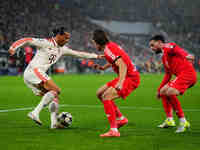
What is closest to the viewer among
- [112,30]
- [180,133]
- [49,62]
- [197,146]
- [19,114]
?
[197,146]

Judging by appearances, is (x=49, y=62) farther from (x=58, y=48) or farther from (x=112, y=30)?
(x=112, y=30)

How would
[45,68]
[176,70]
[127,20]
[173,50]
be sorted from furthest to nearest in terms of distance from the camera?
[127,20]
[45,68]
[176,70]
[173,50]

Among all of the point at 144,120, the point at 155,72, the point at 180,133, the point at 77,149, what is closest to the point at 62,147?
the point at 77,149

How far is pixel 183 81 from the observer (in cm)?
791

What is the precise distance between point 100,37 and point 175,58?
1689mm

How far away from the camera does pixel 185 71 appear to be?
315 inches

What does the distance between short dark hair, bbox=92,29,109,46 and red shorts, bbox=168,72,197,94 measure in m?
1.64

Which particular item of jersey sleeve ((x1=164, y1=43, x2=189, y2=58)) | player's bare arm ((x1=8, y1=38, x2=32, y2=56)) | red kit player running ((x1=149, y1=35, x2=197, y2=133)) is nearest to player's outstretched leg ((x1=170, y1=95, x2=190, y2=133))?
red kit player running ((x1=149, y1=35, x2=197, y2=133))

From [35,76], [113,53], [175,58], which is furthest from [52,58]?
[175,58]

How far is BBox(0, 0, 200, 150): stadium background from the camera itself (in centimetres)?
667

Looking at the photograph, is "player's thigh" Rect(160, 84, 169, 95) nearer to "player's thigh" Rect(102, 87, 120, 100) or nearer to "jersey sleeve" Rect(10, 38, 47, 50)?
"player's thigh" Rect(102, 87, 120, 100)

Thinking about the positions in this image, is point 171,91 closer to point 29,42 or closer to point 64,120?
point 64,120

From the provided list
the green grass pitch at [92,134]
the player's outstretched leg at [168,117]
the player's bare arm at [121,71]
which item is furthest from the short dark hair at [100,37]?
the player's outstretched leg at [168,117]

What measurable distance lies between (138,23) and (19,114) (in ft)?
190
